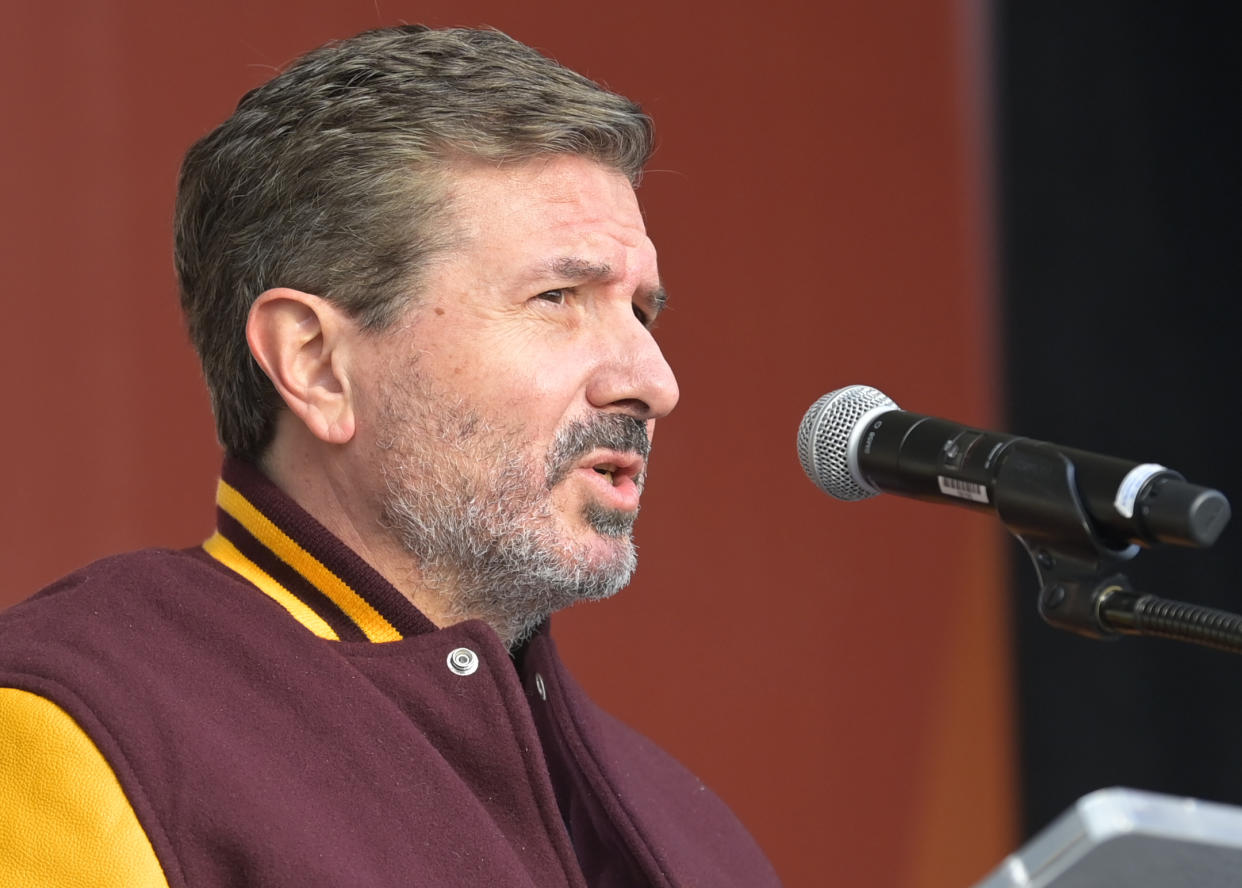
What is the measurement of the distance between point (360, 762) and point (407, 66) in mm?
765

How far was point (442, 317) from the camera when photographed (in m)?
1.68

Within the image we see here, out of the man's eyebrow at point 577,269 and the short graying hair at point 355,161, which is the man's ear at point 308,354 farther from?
the man's eyebrow at point 577,269

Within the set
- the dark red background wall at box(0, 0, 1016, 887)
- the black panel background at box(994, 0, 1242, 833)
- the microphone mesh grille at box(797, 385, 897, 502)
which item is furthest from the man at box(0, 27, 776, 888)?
the black panel background at box(994, 0, 1242, 833)

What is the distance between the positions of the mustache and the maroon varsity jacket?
7.8 inches

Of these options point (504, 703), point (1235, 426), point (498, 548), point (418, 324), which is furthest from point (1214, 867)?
point (1235, 426)

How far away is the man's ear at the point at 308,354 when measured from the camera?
1.69 meters

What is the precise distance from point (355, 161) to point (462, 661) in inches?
22.0

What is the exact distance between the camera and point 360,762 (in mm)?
1452

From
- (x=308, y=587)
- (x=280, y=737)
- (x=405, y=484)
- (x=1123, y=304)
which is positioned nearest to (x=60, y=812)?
(x=280, y=737)

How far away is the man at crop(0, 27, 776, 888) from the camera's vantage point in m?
1.44

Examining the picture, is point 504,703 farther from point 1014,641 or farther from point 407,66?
point 1014,641

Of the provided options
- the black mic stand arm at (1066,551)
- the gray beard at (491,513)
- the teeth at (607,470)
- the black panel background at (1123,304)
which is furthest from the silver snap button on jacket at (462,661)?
the black panel background at (1123,304)

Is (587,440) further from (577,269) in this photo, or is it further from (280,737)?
(280,737)

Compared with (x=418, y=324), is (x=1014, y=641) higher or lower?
lower
